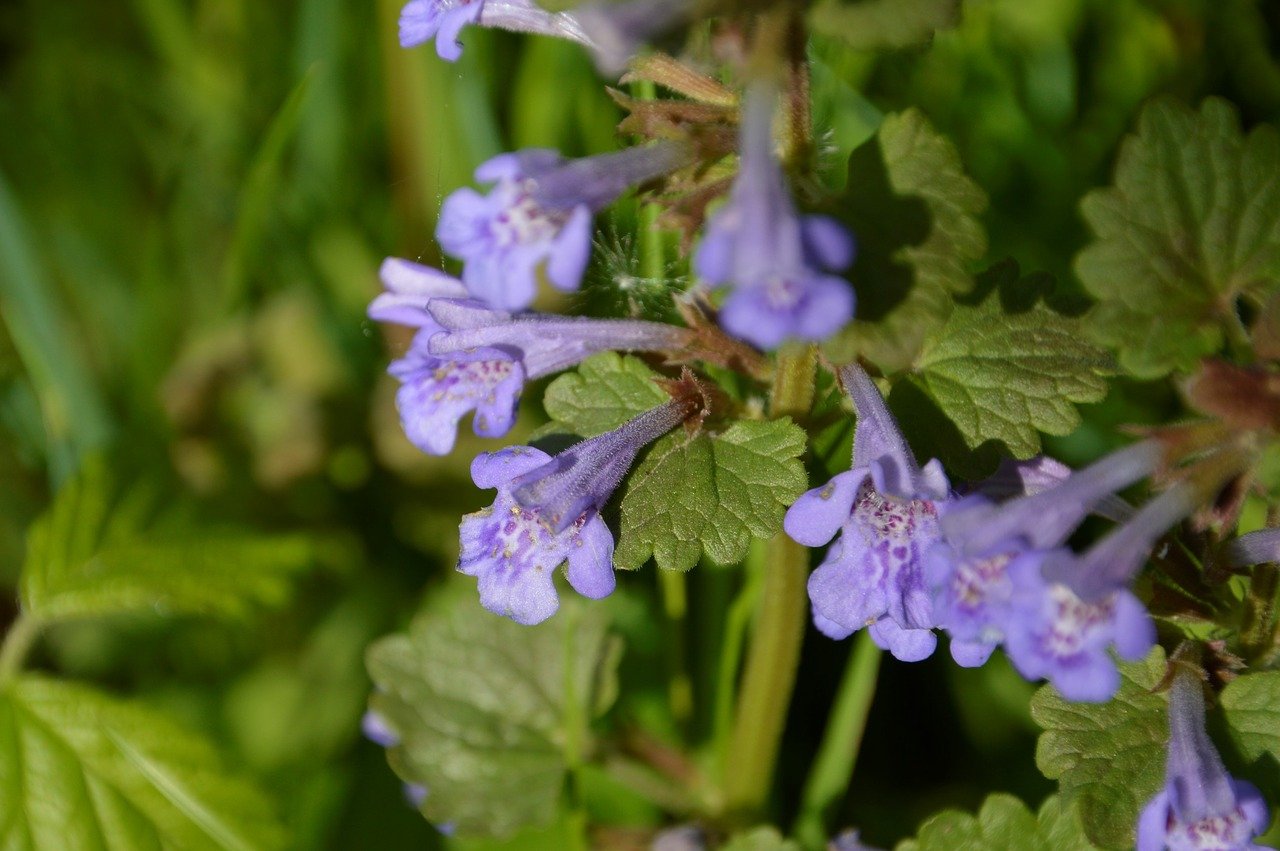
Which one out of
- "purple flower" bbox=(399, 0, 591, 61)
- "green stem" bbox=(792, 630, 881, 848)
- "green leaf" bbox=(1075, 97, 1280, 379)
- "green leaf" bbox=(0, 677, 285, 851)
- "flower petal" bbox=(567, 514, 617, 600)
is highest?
"purple flower" bbox=(399, 0, 591, 61)

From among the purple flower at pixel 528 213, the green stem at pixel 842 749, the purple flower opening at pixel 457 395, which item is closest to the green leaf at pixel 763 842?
the green stem at pixel 842 749

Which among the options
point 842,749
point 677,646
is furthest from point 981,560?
point 677,646

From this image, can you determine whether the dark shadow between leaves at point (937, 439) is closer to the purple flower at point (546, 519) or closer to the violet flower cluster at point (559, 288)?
the violet flower cluster at point (559, 288)

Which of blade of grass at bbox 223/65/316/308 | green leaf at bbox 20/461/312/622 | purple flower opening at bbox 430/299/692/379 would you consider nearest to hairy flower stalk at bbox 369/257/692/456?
purple flower opening at bbox 430/299/692/379

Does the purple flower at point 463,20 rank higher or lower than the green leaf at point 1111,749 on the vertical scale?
higher

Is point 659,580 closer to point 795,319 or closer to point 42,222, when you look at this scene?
point 795,319

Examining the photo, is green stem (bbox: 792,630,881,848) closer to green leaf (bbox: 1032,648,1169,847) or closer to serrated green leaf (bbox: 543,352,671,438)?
green leaf (bbox: 1032,648,1169,847)

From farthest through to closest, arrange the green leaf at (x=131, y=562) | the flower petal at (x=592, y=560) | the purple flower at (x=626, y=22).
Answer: the green leaf at (x=131, y=562)
the flower petal at (x=592, y=560)
the purple flower at (x=626, y=22)
